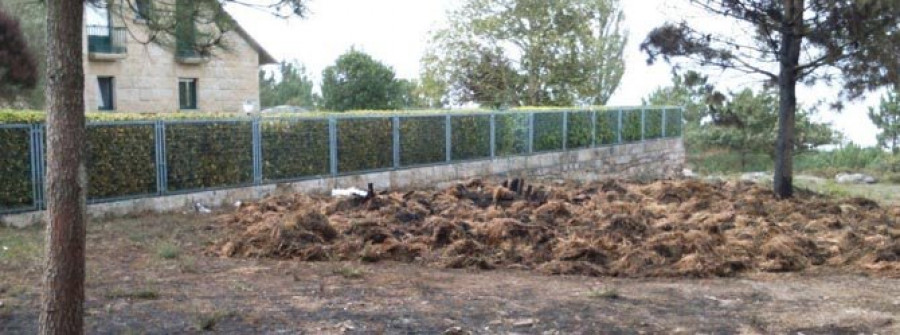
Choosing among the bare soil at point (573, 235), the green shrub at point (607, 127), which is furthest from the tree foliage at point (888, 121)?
the bare soil at point (573, 235)

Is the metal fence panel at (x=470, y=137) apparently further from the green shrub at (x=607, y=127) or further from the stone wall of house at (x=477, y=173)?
the green shrub at (x=607, y=127)

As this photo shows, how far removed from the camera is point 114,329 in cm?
485

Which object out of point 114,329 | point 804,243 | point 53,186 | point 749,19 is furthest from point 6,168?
point 749,19

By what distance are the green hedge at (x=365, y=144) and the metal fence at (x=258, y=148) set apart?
16 mm

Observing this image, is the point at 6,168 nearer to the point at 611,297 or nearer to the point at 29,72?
the point at 29,72

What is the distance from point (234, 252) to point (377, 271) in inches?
65.4

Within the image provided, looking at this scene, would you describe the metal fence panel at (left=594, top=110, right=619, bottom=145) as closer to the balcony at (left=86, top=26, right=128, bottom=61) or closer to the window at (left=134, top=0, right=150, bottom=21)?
the balcony at (left=86, top=26, right=128, bottom=61)

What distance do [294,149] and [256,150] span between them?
695mm

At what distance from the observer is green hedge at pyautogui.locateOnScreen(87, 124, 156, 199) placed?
10.4 meters

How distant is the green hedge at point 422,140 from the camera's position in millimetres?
15031

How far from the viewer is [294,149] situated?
1303 centimetres

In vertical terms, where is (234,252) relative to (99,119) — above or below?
below

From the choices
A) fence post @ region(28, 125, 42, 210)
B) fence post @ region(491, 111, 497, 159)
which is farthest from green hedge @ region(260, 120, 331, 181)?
fence post @ region(491, 111, 497, 159)

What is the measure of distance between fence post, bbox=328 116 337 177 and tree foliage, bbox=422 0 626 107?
15.7m
